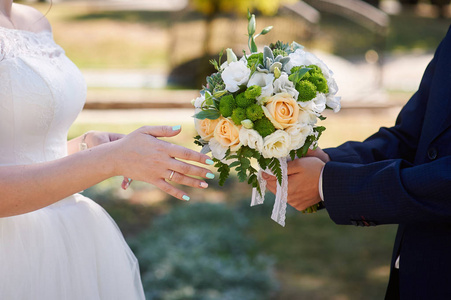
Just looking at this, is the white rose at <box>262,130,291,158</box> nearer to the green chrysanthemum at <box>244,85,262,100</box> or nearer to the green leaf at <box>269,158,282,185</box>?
the green leaf at <box>269,158,282,185</box>

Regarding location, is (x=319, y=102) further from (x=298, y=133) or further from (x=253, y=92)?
(x=253, y=92)

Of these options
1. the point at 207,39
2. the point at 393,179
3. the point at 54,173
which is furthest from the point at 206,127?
the point at 207,39

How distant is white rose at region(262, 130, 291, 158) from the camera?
7.33 feet

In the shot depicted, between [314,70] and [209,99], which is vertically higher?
[314,70]

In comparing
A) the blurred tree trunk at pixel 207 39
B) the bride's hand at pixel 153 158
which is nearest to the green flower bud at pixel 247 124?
the bride's hand at pixel 153 158

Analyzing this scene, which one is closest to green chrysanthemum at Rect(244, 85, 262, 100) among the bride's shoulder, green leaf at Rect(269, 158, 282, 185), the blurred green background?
green leaf at Rect(269, 158, 282, 185)

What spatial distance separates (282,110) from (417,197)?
0.73 metres

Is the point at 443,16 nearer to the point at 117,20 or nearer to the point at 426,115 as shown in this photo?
the point at 117,20

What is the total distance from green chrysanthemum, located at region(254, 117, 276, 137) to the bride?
25 centimetres

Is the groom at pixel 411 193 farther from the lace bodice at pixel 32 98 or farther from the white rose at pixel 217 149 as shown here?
the lace bodice at pixel 32 98

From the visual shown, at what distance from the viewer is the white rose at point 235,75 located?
227 cm

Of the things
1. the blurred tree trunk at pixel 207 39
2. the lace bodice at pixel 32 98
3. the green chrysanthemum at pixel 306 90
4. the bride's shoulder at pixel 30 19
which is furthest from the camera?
the blurred tree trunk at pixel 207 39

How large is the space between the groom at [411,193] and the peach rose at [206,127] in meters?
0.41

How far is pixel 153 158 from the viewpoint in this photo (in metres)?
2.19
